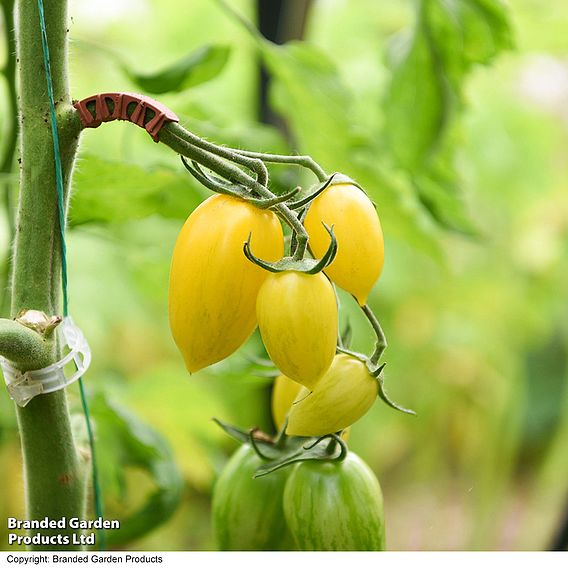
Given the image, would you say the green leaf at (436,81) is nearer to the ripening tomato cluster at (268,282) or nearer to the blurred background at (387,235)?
the blurred background at (387,235)

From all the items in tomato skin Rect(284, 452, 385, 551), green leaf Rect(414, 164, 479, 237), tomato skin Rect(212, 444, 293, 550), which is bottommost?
tomato skin Rect(212, 444, 293, 550)

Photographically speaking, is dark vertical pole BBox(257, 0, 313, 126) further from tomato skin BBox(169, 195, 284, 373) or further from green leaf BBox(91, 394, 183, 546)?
Answer: tomato skin BBox(169, 195, 284, 373)

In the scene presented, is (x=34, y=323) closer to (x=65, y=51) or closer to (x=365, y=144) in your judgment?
(x=65, y=51)

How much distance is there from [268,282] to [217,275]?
2cm

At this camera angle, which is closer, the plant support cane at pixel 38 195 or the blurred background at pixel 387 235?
the plant support cane at pixel 38 195

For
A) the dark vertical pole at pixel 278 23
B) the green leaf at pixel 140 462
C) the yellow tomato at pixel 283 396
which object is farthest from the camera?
the dark vertical pole at pixel 278 23

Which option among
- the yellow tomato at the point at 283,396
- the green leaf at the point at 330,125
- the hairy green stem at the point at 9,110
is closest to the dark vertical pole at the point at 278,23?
the green leaf at the point at 330,125

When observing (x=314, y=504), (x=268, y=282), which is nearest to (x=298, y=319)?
(x=268, y=282)

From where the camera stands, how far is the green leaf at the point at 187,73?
1.85 feet

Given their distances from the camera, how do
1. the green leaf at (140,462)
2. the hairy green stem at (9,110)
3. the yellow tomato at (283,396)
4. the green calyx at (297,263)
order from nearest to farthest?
the green calyx at (297,263)
the yellow tomato at (283,396)
the hairy green stem at (9,110)
the green leaf at (140,462)

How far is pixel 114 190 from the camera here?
48 cm

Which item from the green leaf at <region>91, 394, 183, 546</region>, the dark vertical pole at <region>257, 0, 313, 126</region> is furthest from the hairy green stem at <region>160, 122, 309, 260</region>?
the dark vertical pole at <region>257, 0, 313, 126</region>

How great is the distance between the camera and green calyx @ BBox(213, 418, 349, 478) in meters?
0.38

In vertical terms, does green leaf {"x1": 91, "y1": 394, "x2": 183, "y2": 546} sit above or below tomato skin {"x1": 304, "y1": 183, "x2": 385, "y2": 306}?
below
